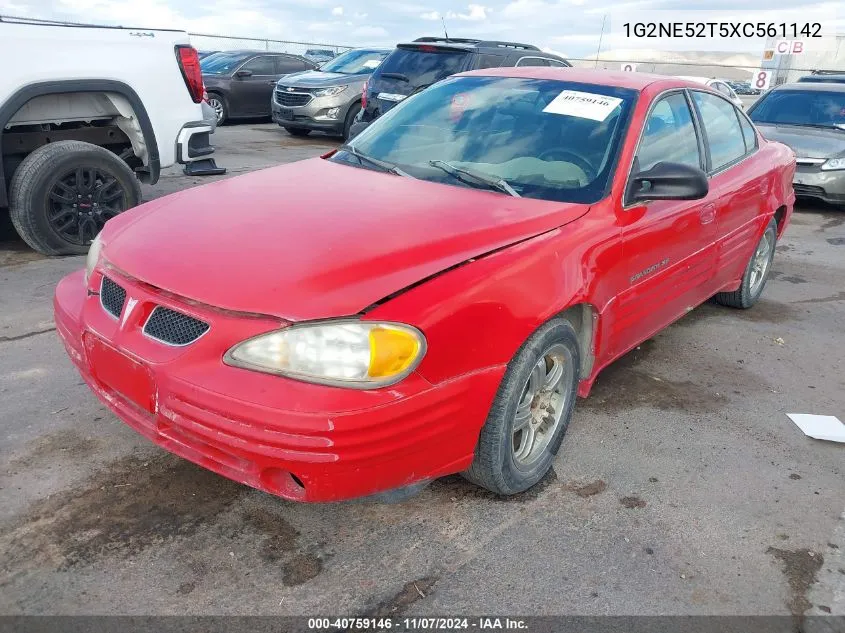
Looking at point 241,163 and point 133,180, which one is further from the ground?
point 133,180

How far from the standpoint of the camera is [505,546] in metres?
2.48

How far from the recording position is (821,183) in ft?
27.6

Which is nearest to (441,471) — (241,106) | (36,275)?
(36,275)

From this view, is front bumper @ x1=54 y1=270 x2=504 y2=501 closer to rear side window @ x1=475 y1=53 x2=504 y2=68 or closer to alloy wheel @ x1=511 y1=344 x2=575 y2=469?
alloy wheel @ x1=511 y1=344 x2=575 y2=469

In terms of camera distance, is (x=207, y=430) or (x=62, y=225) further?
(x=62, y=225)

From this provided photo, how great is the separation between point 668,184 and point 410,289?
1.45 m

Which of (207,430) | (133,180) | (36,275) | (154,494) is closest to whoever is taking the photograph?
(207,430)

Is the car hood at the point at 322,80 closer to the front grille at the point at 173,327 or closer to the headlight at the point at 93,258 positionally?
the headlight at the point at 93,258

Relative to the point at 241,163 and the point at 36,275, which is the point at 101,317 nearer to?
the point at 36,275

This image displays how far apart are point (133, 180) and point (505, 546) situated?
173 inches

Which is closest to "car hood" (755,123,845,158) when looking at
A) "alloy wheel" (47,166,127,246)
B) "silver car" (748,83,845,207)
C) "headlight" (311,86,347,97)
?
"silver car" (748,83,845,207)

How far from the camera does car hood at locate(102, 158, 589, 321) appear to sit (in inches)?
85.4

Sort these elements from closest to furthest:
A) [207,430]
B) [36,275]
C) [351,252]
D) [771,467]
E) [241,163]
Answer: [207,430] < [351,252] < [771,467] < [36,275] < [241,163]

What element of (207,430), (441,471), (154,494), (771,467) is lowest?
(771,467)
